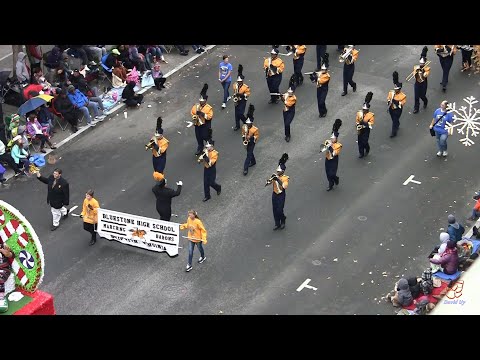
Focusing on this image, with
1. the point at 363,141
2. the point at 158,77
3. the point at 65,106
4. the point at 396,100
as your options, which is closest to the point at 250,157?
the point at 363,141

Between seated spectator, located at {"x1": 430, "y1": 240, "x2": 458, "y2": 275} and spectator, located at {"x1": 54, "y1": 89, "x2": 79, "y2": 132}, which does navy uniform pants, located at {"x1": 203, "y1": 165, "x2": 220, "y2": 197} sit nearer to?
spectator, located at {"x1": 54, "y1": 89, "x2": 79, "y2": 132}

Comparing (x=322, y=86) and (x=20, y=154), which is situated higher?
(x=322, y=86)

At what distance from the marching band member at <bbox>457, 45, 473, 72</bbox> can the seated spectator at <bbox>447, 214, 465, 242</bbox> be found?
9.23 meters

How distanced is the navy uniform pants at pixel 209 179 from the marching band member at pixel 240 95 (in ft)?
10.6

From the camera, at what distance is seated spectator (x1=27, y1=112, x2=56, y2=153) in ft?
90.1

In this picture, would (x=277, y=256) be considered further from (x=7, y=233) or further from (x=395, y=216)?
(x=7, y=233)

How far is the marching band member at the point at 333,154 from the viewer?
993 inches

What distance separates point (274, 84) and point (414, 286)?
32.1 ft

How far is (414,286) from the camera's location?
71.2ft

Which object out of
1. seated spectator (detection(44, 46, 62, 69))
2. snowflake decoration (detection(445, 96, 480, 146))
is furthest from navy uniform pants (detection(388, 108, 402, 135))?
seated spectator (detection(44, 46, 62, 69))

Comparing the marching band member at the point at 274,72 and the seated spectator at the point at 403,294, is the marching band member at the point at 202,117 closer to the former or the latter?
the marching band member at the point at 274,72

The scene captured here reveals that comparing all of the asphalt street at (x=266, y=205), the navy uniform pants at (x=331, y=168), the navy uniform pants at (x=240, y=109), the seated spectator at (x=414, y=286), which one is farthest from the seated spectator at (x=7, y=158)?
the seated spectator at (x=414, y=286)

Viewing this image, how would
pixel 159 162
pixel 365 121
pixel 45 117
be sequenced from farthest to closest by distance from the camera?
1. pixel 45 117
2. pixel 365 121
3. pixel 159 162

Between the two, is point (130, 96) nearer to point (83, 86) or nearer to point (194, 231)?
point (83, 86)
